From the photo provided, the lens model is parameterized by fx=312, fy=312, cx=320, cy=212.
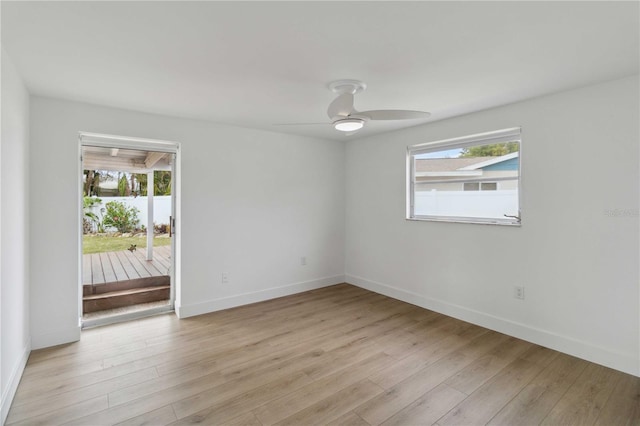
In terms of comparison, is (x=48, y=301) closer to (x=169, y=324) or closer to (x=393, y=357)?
(x=169, y=324)

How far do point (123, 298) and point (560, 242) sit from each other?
4913mm

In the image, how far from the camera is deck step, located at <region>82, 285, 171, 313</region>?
3.84m

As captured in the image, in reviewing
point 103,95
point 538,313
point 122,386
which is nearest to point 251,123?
point 103,95

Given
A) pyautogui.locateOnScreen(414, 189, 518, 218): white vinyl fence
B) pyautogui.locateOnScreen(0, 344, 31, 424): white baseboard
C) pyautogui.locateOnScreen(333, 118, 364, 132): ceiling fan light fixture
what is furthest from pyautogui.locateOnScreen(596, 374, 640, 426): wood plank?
pyautogui.locateOnScreen(0, 344, 31, 424): white baseboard

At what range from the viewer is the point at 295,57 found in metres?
2.06

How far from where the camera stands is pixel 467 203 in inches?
142

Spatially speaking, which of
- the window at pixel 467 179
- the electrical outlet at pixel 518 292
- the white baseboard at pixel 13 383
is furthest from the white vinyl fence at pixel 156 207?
the electrical outlet at pixel 518 292

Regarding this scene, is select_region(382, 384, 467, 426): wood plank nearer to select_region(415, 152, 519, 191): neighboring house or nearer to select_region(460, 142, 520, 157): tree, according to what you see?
select_region(415, 152, 519, 191): neighboring house

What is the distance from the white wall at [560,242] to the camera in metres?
2.47

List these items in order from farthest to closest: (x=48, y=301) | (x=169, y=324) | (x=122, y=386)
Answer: (x=169, y=324)
(x=48, y=301)
(x=122, y=386)

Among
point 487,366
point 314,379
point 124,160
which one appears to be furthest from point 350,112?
point 124,160

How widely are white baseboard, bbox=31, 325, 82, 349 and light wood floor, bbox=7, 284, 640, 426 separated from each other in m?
0.09

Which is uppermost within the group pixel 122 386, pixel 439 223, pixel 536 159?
pixel 536 159

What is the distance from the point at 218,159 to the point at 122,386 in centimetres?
249
